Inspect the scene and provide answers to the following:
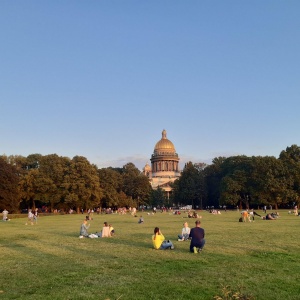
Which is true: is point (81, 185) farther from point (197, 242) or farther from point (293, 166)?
point (197, 242)

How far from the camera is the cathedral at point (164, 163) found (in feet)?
610

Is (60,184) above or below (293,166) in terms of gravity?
below

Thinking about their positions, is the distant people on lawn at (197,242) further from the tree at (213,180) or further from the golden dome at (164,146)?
the golden dome at (164,146)

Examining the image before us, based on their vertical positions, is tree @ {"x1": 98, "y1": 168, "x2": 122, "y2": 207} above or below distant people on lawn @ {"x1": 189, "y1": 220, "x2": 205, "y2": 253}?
above

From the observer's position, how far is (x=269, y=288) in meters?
9.57

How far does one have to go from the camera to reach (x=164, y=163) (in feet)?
616

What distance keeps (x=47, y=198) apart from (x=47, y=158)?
940 centimetres

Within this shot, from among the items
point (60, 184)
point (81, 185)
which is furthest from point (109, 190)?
point (60, 184)

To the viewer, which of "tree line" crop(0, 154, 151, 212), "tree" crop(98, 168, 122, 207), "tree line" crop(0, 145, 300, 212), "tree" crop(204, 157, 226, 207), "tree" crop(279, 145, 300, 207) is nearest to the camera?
"tree line" crop(0, 145, 300, 212)

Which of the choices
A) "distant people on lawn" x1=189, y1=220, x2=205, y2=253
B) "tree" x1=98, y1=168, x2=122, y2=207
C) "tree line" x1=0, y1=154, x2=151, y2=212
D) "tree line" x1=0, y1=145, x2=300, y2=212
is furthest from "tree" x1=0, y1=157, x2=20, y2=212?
"distant people on lawn" x1=189, y1=220, x2=205, y2=253

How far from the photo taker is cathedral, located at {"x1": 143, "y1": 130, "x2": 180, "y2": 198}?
186 meters

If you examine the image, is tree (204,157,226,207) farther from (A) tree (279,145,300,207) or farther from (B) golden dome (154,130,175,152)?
(B) golden dome (154,130,175,152)

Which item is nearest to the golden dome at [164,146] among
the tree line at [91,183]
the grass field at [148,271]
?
the tree line at [91,183]

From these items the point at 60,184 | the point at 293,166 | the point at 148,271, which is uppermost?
the point at 293,166
